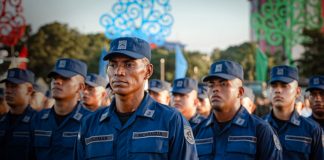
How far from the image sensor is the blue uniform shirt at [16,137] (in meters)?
5.75

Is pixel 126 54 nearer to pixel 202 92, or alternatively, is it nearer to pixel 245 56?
pixel 202 92

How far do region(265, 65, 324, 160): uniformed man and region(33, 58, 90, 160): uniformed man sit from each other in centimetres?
251

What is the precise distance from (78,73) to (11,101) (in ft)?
4.20

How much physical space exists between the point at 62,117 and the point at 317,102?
3.74 meters

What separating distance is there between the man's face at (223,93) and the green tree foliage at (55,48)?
31102mm

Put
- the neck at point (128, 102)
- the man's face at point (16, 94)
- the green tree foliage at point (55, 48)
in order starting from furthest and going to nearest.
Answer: the green tree foliage at point (55, 48)
the man's face at point (16, 94)
the neck at point (128, 102)

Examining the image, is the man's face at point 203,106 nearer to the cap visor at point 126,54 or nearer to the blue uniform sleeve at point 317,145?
the blue uniform sleeve at point 317,145

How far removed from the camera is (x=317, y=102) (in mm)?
6566

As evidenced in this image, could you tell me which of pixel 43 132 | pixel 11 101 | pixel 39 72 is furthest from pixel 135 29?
pixel 39 72

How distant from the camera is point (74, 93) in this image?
18.0ft

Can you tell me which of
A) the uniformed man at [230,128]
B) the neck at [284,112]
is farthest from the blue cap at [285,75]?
the uniformed man at [230,128]

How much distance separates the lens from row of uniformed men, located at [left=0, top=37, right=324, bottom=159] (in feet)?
11.0

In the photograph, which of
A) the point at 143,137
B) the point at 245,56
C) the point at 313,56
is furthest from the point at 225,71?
the point at 245,56

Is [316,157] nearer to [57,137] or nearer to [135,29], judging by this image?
[57,137]
